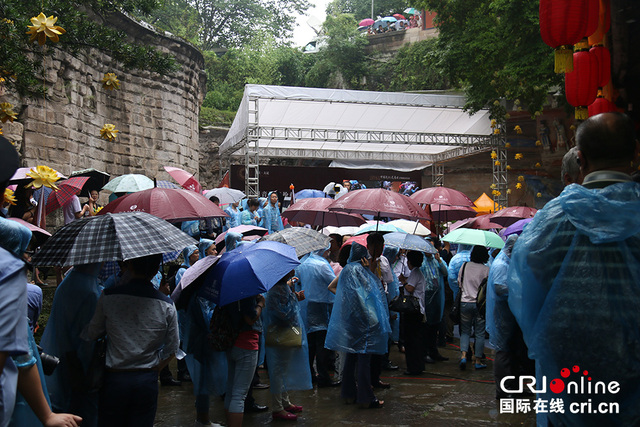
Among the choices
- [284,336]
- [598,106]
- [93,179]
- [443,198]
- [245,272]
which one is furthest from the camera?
[93,179]

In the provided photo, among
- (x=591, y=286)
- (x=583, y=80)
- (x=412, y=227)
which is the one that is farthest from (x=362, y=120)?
(x=591, y=286)

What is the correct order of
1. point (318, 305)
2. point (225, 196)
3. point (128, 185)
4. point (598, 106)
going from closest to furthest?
1. point (598, 106)
2. point (318, 305)
3. point (128, 185)
4. point (225, 196)

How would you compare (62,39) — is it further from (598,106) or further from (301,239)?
(598,106)

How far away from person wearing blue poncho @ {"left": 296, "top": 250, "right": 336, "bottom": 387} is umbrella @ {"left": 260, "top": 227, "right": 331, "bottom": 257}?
0.83m

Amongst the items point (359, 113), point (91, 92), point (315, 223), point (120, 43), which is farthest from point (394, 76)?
point (120, 43)

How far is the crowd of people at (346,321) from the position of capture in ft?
7.16

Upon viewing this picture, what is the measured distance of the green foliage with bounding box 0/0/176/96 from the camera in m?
7.08

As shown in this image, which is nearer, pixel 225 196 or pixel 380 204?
pixel 380 204

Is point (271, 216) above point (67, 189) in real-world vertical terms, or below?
below

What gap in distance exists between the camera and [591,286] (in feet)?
7.29

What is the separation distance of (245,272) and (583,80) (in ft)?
14.3

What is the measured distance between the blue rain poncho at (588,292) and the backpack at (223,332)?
9.92 feet

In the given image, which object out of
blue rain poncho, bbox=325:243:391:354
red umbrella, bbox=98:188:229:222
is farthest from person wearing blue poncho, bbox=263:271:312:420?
red umbrella, bbox=98:188:229:222

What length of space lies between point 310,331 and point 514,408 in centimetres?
234
